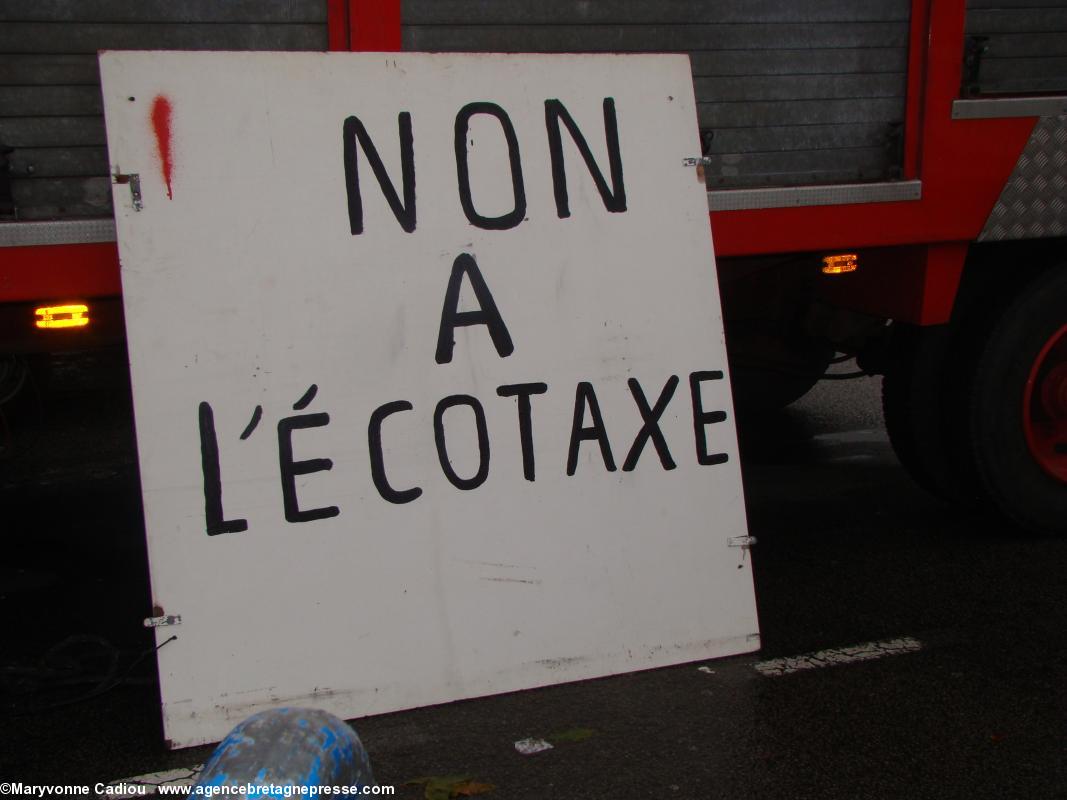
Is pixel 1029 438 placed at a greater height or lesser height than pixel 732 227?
lesser

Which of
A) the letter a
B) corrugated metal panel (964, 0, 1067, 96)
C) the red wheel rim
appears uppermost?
corrugated metal panel (964, 0, 1067, 96)

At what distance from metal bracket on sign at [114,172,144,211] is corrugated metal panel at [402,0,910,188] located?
3.67 feet

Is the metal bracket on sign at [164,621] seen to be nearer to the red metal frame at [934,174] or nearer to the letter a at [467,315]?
the letter a at [467,315]

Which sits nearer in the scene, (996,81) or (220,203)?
(220,203)

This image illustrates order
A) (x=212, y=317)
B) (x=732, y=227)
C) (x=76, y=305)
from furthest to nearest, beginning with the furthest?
(x=732, y=227) < (x=76, y=305) < (x=212, y=317)

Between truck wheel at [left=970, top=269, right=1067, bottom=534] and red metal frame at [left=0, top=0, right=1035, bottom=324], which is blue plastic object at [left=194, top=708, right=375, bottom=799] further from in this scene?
truck wheel at [left=970, top=269, right=1067, bottom=534]

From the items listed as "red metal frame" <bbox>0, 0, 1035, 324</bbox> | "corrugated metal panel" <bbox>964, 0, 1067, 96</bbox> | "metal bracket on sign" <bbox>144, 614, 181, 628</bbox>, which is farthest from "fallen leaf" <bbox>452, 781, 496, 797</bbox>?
"corrugated metal panel" <bbox>964, 0, 1067, 96</bbox>

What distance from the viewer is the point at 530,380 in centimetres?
296

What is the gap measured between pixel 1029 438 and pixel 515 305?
2.21m

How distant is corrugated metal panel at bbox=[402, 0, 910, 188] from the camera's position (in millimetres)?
3363

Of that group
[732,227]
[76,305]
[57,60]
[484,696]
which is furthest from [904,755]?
[57,60]

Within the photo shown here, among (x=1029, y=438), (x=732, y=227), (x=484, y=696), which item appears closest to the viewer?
(x=484, y=696)

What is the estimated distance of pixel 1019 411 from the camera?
13.3 ft

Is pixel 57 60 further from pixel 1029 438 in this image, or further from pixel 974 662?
pixel 1029 438
